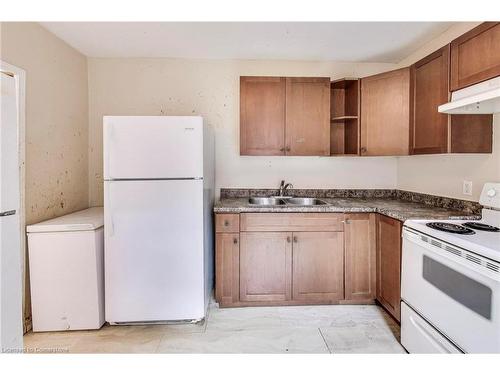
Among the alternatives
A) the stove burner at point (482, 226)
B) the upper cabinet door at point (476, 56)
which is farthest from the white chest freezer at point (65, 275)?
the upper cabinet door at point (476, 56)

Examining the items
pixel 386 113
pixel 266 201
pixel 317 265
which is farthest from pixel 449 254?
pixel 266 201

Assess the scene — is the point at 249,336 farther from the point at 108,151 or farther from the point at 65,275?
the point at 108,151

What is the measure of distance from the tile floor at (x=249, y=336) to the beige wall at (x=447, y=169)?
1150 mm

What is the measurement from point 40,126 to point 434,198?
10.6ft

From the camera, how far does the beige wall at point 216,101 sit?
286 centimetres

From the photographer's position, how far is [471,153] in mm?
1969

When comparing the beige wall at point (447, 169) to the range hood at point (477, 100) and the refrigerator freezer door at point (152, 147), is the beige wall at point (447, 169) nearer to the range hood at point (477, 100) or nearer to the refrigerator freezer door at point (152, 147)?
the range hood at point (477, 100)

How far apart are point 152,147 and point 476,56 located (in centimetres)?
208

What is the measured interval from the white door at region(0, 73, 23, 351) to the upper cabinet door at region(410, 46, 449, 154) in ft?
8.15

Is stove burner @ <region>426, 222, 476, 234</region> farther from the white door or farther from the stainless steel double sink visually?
the white door

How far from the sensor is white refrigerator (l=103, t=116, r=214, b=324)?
202cm

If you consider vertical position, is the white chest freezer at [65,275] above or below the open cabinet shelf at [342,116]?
below

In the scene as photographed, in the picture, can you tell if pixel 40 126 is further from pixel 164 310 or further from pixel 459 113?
pixel 459 113
